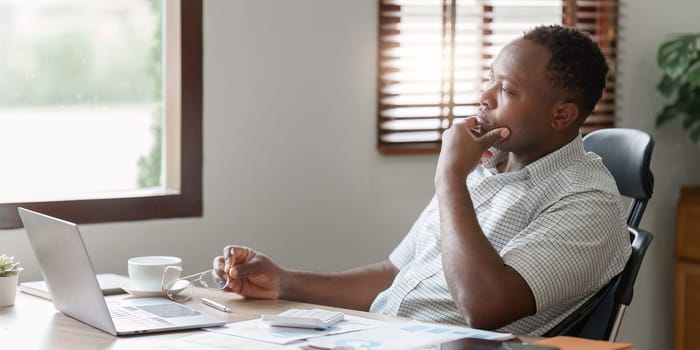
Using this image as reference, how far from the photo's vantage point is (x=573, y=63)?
2211 mm

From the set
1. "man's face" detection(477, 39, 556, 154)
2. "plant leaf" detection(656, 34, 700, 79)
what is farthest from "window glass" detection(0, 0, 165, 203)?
"plant leaf" detection(656, 34, 700, 79)

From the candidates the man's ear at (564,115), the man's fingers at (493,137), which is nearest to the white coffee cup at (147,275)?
the man's fingers at (493,137)

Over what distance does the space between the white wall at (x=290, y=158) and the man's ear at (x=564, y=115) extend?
0.99 metres

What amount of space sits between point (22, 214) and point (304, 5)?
1.22 metres

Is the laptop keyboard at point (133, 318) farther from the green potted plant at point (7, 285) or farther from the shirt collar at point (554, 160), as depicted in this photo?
the shirt collar at point (554, 160)

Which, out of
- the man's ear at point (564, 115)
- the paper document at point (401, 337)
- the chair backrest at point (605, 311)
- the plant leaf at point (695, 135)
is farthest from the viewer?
the plant leaf at point (695, 135)

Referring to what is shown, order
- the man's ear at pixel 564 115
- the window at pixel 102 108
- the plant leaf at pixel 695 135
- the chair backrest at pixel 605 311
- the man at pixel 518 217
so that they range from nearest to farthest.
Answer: the man at pixel 518 217 → the chair backrest at pixel 605 311 → the man's ear at pixel 564 115 → the window at pixel 102 108 → the plant leaf at pixel 695 135

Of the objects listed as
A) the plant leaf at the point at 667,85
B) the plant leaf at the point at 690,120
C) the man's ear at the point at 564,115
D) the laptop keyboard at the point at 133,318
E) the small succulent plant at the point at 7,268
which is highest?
the plant leaf at the point at 667,85

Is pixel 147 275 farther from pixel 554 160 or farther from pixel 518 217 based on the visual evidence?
pixel 554 160

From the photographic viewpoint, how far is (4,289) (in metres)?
2.22

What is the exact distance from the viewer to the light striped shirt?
6.71 ft

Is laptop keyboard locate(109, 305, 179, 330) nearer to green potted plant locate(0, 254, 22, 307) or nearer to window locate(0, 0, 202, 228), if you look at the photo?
green potted plant locate(0, 254, 22, 307)

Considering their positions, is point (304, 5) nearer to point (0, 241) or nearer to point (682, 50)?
point (0, 241)

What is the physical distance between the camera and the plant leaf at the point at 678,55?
11.2 feet
